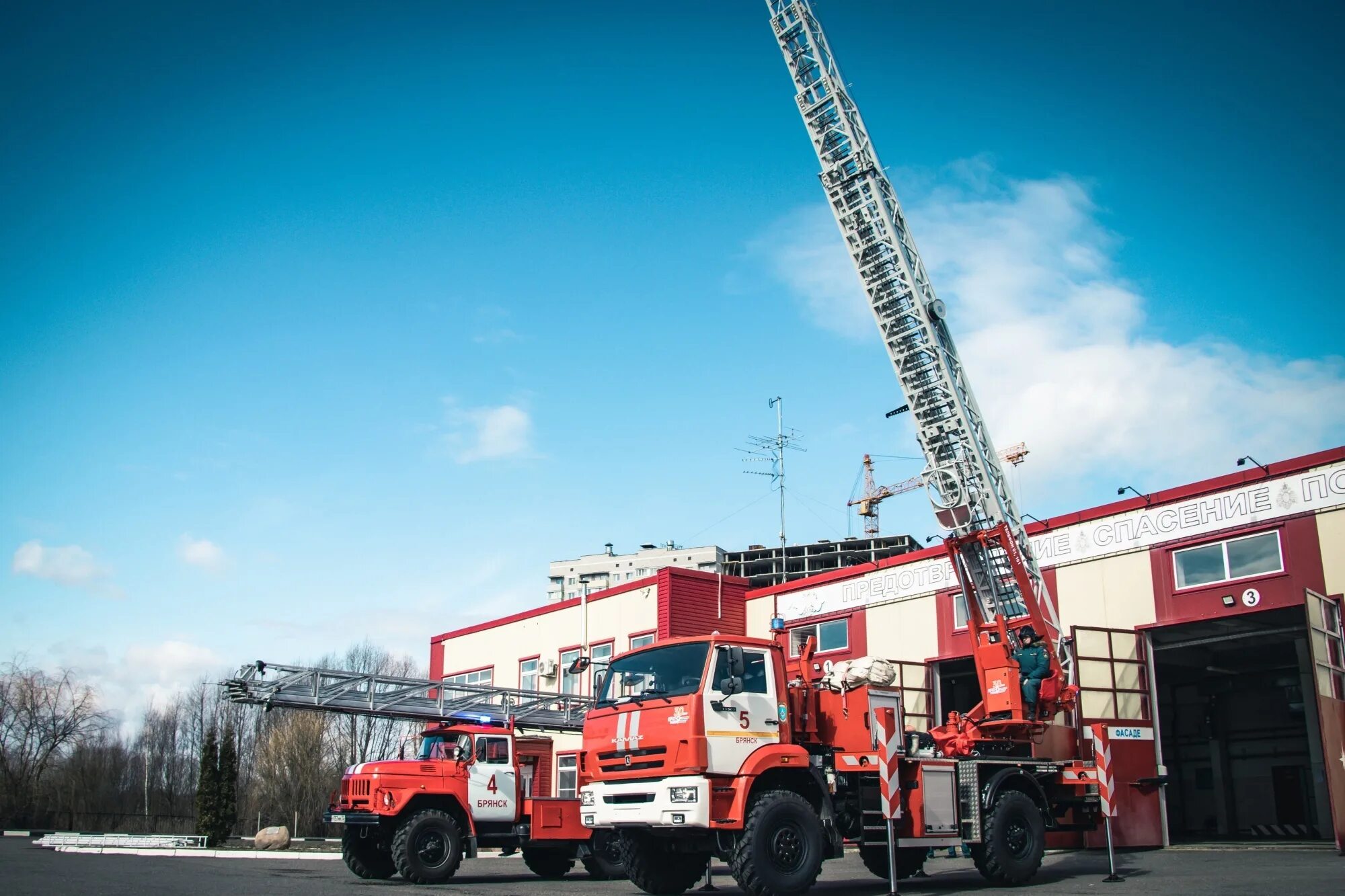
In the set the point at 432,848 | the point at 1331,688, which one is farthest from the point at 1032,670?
the point at 432,848

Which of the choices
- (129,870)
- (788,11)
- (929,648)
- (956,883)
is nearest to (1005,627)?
(956,883)

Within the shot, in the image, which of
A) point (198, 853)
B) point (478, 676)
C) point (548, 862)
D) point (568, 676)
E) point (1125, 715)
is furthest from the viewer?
point (478, 676)

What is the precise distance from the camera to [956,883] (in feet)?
49.3

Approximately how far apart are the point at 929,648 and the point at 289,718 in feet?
144

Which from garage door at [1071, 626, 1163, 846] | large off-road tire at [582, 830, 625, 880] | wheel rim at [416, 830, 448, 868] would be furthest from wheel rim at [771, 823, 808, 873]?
garage door at [1071, 626, 1163, 846]

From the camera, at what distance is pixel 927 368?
18047 millimetres

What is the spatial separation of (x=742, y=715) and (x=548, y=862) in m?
8.91

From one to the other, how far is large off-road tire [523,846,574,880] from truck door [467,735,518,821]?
43.5 inches

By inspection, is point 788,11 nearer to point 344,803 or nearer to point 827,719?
point 827,719

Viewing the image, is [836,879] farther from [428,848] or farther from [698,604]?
[698,604]

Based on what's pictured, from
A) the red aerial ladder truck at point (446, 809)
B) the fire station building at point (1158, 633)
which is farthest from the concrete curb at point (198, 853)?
the red aerial ladder truck at point (446, 809)

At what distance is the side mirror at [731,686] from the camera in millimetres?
12094

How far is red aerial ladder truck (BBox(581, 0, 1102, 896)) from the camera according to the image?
12.0 meters

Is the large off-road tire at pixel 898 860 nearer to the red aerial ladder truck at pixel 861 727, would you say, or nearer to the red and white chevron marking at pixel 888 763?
the red aerial ladder truck at pixel 861 727
